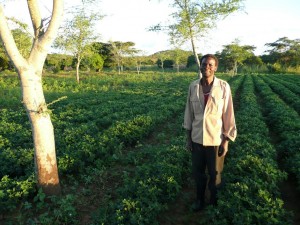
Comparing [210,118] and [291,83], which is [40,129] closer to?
[210,118]

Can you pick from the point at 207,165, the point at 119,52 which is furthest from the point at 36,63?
the point at 119,52

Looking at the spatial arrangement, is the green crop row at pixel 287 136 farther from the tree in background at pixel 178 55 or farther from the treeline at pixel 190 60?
the treeline at pixel 190 60

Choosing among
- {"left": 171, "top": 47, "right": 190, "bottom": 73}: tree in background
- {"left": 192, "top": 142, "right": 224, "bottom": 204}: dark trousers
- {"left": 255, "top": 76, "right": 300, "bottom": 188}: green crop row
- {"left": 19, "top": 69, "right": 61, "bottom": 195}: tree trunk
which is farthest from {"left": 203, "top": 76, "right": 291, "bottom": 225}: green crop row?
{"left": 171, "top": 47, "right": 190, "bottom": 73}: tree in background

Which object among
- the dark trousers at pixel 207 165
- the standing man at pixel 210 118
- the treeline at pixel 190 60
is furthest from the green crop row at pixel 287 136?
the treeline at pixel 190 60

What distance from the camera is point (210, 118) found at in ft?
13.6

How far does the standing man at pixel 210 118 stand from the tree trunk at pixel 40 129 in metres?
2.54

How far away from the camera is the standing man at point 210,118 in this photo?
4.07 metres

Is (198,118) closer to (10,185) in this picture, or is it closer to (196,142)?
(196,142)

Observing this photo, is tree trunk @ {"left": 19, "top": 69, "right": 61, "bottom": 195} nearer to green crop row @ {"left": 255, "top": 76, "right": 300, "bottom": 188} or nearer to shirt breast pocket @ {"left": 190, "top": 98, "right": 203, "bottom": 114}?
shirt breast pocket @ {"left": 190, "top": 98, "right": 203, "bottom": 114}

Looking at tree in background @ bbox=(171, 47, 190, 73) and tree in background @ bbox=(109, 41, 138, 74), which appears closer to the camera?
tree in background @ bbox=(171, 47, 190, 73)

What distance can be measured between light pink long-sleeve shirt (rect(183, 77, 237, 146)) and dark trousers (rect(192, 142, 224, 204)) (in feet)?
0.53

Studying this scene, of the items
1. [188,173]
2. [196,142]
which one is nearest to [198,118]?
[196,142]

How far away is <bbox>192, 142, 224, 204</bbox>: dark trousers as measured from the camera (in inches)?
169

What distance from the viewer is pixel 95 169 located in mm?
6312
